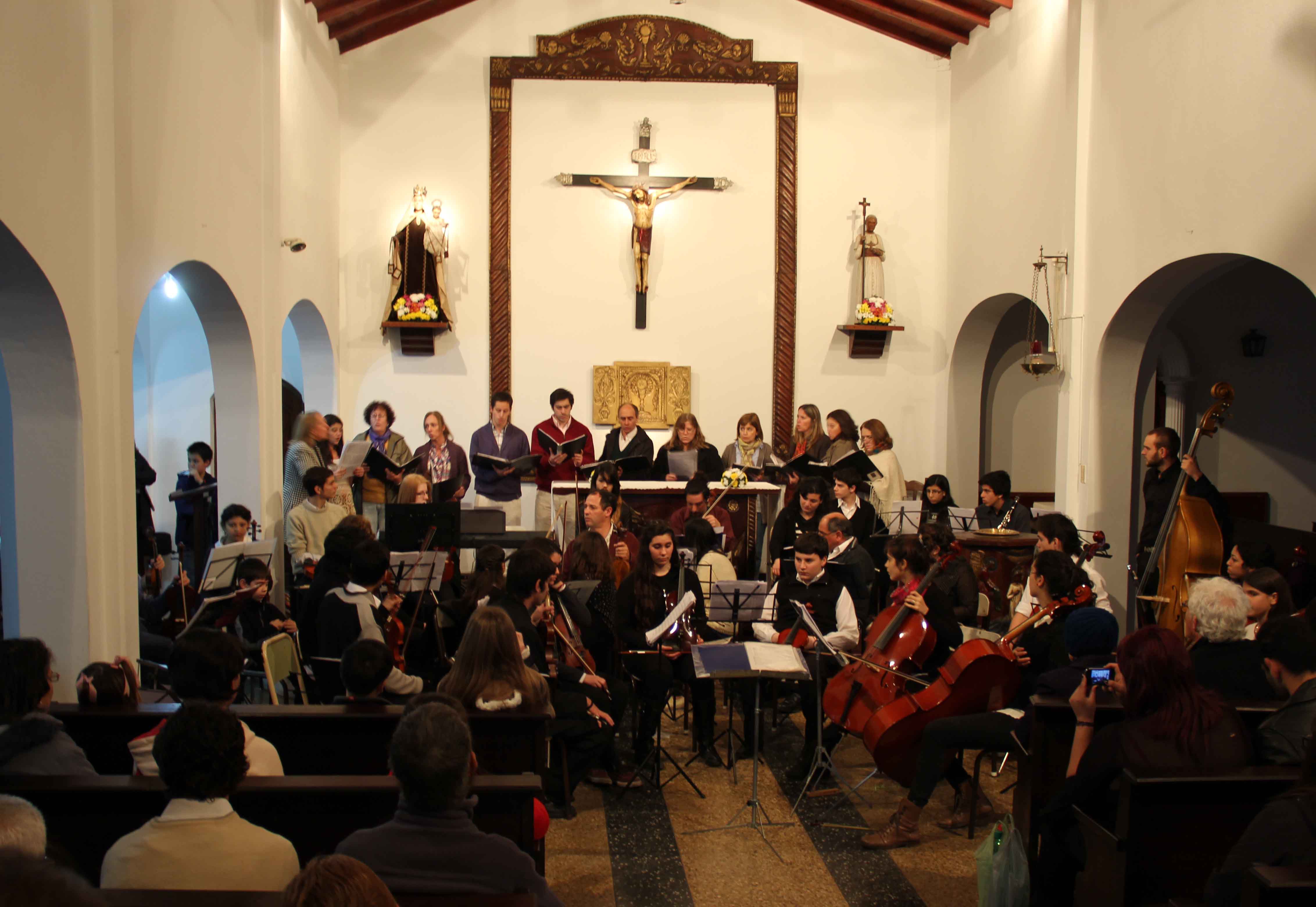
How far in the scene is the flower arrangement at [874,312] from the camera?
1054 cm

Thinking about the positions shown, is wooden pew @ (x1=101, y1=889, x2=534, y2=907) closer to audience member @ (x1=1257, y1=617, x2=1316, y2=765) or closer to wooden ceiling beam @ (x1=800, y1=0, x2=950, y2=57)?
audience member @ (x1=1257, y1=617, x2=1316, y2=765)

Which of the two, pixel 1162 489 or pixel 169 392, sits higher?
pixel 169 392

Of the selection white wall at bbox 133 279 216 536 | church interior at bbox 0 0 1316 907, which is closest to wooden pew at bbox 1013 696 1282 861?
church interior at bbox 0 0 1316 907

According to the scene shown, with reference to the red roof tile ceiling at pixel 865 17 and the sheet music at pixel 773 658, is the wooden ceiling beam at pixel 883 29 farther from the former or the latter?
the sheet music at pixel 773 658

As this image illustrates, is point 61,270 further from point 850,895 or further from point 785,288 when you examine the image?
point 785,288

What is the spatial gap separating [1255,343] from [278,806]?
32.9 ft

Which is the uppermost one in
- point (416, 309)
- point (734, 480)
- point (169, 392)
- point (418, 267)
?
point (418, 267)

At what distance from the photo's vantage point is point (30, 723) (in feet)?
10.3

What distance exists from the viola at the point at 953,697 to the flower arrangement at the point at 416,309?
6.87 metres

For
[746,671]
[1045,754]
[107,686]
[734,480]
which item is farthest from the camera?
[734,480]

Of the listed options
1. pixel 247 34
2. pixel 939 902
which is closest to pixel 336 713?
pixel 939 902

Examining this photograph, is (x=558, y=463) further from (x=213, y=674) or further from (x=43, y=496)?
(x=213, y=674)

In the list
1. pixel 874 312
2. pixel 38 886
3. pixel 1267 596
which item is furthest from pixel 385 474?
pixel 38 886

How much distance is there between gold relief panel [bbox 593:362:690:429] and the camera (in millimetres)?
10828
